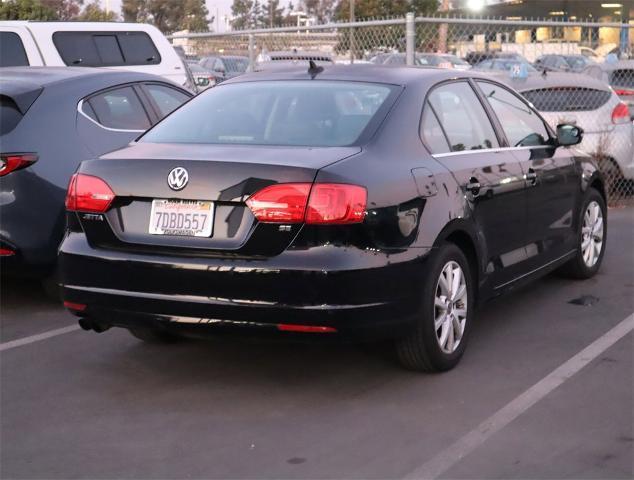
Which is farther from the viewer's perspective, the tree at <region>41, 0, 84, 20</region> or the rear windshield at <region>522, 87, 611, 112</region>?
the tree at <region>41, 0, 84, 20</region>

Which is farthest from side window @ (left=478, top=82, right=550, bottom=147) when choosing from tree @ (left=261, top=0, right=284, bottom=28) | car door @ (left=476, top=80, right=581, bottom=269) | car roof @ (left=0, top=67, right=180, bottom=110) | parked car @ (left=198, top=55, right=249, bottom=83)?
tree @ (left=261, top=0, right=284, bottom=28)

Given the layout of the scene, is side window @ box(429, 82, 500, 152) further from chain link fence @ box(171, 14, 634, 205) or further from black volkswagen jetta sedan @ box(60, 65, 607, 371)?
chain link fence @ box(171, 14, 634, 205)

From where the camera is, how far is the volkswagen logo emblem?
499cm

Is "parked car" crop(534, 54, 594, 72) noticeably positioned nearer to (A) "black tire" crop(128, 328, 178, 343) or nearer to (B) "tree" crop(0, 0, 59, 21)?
(B) "tree" crop(0, 0, 59, 21)

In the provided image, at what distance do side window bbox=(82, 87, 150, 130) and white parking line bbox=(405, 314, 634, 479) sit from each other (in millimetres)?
3613

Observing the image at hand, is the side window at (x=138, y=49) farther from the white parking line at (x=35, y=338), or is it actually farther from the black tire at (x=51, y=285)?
the white parking line at (x=35, y=338)

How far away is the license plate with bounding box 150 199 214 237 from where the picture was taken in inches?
195

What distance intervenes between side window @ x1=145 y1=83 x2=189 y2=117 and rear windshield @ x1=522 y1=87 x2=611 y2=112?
483 centimetres

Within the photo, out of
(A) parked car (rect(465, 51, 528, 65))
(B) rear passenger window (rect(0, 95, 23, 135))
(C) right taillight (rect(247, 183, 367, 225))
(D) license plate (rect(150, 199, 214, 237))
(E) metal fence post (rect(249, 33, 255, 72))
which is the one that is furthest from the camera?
(A) parked car (rect(465, 51, 528, 65))

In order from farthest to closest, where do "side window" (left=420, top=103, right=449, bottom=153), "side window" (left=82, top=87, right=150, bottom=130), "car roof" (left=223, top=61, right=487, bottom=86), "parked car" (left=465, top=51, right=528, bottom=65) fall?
"parked car" (left=465, top=51, right=528, bottom=65), "side window" (left=82, top=87, right=150, bottom=130), "car roof" (left=223, top=61, right=487, bottom=86), "side window" (left=420, top=103, right=449, bottom=153)

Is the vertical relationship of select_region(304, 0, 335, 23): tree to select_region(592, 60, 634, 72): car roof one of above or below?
below

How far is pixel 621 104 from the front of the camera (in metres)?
12.2

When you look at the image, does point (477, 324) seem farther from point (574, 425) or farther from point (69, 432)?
point (69, 432)

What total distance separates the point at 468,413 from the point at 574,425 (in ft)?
1.60
